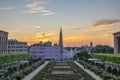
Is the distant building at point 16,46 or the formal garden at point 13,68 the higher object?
the distant building at point 16,46

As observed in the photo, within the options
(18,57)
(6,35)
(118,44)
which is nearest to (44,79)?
(18,57)

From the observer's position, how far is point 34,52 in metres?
158

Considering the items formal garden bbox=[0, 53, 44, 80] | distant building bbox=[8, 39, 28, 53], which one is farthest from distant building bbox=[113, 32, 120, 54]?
distant building bbox=[8, 39, 28, 53]

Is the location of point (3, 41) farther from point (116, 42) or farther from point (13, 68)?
point (13, 68)

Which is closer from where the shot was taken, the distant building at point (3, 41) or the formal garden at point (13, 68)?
the formal garden at point (13, 68)

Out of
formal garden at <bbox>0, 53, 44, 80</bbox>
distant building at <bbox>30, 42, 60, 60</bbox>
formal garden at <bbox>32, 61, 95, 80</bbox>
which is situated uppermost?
distant building at <bbox>30, 42, 60, 60</bbox>

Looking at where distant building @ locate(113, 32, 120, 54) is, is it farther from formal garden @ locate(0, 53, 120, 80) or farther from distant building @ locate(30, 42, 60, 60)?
distant building @ locate(30, 42, 60, 60)

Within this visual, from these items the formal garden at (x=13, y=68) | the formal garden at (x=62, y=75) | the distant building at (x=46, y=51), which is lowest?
the formal garden at (x=62, y=75)

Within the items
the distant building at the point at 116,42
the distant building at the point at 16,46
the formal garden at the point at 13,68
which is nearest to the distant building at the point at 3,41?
the formal garden at the point at 13,68

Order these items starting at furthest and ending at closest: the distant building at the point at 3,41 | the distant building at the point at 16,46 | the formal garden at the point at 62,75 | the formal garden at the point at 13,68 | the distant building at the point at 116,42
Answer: the distant building at the point at 16,46 < the distant building at the point at 3,41 < the distant building at the point at 116,42 < the formal garden at the point at 62,75 < the formal garden at the point at 13,68

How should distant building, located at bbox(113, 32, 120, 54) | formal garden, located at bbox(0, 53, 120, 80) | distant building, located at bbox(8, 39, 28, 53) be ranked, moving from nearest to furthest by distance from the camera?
formal garden, located at bbox(0, 53, 120, 80)
distant building, located at bbox(113, 32, 120, 54)
distant building, located at bbox(8, 39, 28, 53)

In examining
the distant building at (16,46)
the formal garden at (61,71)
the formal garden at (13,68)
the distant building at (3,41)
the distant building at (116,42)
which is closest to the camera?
the formal garden at (13,68)

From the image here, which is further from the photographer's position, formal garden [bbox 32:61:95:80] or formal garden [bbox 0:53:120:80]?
formal garden [bbox 32:61:95:80]

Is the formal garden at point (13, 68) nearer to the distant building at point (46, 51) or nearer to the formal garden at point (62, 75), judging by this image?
the formal garden at point (62, 75)
